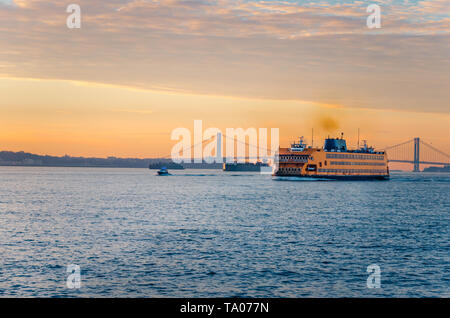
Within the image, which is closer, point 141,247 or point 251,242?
point 141,247

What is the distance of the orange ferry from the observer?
12612 centimetres

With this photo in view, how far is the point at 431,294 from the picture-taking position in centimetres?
1903

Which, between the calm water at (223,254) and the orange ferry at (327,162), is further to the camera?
the orange ferry at (327,162)

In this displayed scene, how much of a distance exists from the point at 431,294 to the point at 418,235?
57.0 ft

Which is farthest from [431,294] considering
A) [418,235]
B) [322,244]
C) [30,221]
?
[30,221]

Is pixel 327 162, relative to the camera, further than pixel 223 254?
Yes

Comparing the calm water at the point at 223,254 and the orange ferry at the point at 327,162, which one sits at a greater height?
the orange ferry at the point at 327,162

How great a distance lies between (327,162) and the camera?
12888 cm

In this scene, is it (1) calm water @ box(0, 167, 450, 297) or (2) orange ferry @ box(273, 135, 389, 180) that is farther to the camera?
(2) orange ferry @ box(273, 135, 389, 180)

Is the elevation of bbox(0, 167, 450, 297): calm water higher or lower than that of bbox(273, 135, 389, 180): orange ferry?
lower

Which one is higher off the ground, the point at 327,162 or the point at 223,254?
the point at 327,162

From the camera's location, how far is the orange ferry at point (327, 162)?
126m

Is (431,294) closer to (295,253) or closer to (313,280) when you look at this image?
(313,280)
